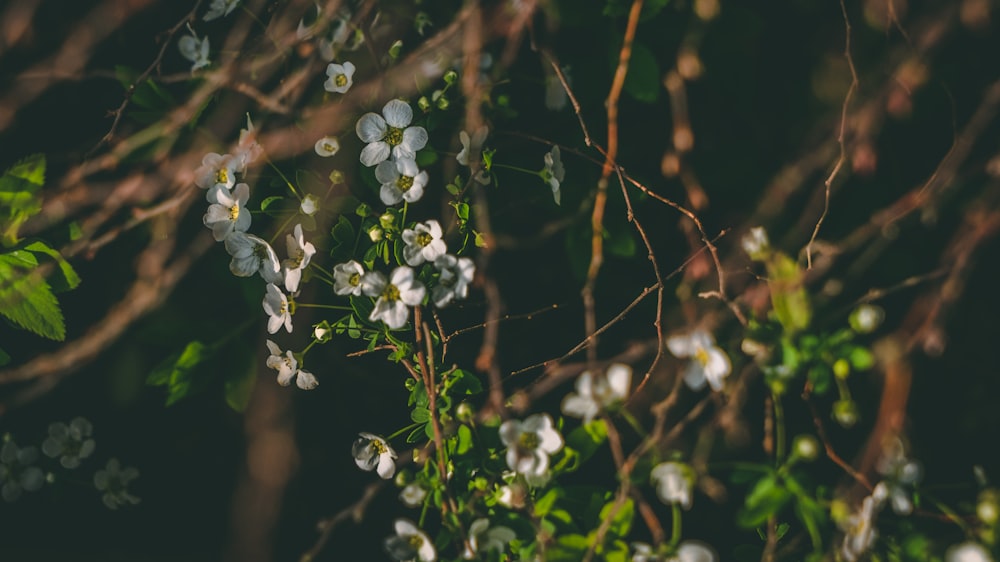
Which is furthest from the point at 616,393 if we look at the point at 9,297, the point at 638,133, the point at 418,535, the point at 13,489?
the point at 13,489

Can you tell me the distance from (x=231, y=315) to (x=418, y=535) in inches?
29.8

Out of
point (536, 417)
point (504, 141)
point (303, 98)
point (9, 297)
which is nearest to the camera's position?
point (536, 417)

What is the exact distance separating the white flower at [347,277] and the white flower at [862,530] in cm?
77

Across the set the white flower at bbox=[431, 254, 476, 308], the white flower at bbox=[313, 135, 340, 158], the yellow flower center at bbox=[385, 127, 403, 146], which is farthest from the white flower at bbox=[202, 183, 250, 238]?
the white flower at bbox=[431, 254, 476, 308]

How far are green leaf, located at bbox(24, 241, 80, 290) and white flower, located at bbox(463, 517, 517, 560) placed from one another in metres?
0.88

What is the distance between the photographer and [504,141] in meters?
1.33

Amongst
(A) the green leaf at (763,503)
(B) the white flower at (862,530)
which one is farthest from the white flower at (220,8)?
(B) the white flower at (862,530)

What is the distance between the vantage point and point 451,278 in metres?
1.03

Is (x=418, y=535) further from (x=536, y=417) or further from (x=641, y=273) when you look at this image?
(x=641, y=273)

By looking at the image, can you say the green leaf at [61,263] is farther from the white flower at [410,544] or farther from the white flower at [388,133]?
the white flower at [410,544]

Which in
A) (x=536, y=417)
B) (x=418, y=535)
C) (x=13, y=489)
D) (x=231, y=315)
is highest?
(x=536, y=417)

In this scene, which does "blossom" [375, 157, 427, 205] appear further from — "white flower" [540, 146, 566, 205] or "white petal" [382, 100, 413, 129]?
"white flower" [540, 146, 566, 205]

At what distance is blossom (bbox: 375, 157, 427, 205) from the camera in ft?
3.59

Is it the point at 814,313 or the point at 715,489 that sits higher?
the point at 814,313
